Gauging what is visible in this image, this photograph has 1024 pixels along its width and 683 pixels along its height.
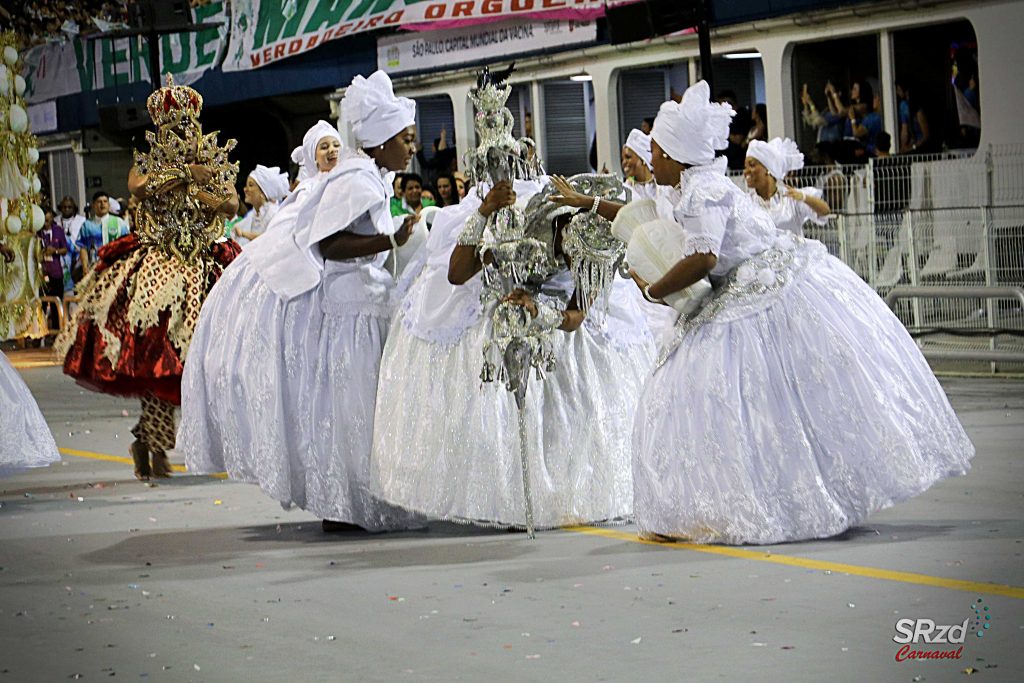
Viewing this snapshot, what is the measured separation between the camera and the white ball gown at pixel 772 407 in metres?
6.16

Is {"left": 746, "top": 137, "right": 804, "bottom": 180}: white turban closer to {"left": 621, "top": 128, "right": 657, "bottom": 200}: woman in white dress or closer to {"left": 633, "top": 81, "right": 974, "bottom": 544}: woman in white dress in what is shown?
{"left": 621, "top": 128, "right": 657, "bottom": 200}: woman in white dress

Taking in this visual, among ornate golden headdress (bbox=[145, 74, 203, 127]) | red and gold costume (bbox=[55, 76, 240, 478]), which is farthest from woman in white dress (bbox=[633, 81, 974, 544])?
ornate golden headdress (bbox=[145, 74, 203, 127])

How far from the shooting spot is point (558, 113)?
71.3 ft

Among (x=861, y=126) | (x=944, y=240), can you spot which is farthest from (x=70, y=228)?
(x=944, y=240)

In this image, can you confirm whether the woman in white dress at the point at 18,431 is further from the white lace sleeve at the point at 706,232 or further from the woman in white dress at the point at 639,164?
the woman in white dress at the point at 639,164

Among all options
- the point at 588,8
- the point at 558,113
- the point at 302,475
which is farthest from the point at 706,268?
the point at 558,113

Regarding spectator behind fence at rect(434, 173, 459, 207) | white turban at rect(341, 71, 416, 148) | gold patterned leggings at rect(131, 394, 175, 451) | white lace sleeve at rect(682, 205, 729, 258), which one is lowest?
gold patterned leggings at rect(131, 394, 175, 451)

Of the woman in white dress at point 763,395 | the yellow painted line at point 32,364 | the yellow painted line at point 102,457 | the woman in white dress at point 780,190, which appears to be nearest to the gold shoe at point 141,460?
the yellow painted line at point 102,457

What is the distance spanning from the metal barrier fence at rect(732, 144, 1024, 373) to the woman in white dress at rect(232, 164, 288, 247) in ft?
15.9

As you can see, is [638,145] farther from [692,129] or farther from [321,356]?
[692,129]

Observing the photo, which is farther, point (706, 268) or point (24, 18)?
point (24, 18)

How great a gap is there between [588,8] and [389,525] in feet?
41.5

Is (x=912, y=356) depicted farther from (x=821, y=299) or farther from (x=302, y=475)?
(x=302, y=475)

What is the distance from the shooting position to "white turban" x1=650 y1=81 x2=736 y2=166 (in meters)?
6.41
